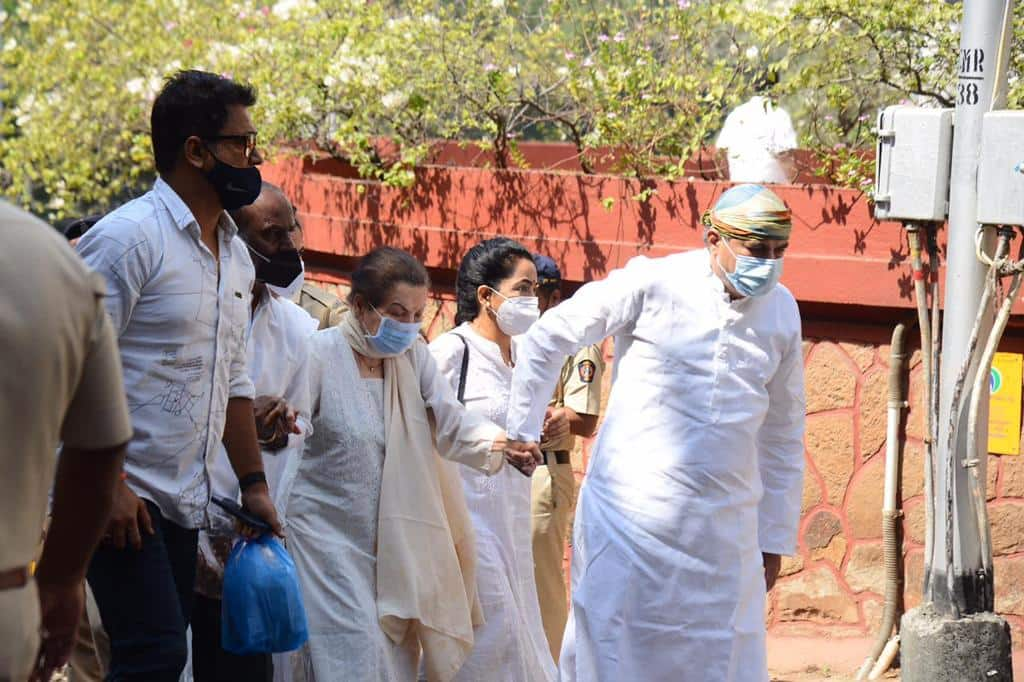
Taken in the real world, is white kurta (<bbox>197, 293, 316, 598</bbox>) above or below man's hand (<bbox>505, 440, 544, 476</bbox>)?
above

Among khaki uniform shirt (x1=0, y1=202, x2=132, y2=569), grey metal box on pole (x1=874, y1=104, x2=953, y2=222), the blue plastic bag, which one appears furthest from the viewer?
grey metal box on pole (x1=874, y1=104, x2=953, y2=222)

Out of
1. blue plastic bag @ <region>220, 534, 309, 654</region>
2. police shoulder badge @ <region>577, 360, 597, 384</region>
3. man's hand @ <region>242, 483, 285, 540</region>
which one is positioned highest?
police shoulder badge @ <region>577, 360, 597, 384</region>

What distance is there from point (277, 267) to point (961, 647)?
2805mm

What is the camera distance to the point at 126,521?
3668 mm

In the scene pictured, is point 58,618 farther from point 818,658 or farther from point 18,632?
point 818,658

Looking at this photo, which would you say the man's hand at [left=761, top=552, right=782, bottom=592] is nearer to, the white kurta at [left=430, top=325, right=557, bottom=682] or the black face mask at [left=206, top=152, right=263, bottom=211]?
the white kurta at [left=430, top=325, right=557, bottom=682]

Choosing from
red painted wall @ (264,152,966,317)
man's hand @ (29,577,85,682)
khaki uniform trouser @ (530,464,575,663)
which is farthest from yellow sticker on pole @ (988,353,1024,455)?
man's hand @ (29,577,85,682)

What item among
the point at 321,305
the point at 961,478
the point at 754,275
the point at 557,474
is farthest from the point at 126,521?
the point at 961,478

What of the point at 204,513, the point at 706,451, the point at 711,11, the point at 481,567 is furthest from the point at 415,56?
the point at 204,513

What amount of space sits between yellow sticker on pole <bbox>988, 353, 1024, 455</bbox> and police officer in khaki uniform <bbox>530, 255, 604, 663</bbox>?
1603mm

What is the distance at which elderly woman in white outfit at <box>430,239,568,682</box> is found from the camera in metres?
5.62

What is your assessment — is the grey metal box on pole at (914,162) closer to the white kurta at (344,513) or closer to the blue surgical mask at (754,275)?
the blue surgical mask at (754,275)

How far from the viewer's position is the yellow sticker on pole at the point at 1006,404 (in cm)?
646

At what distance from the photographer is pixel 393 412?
5172 millimetres
